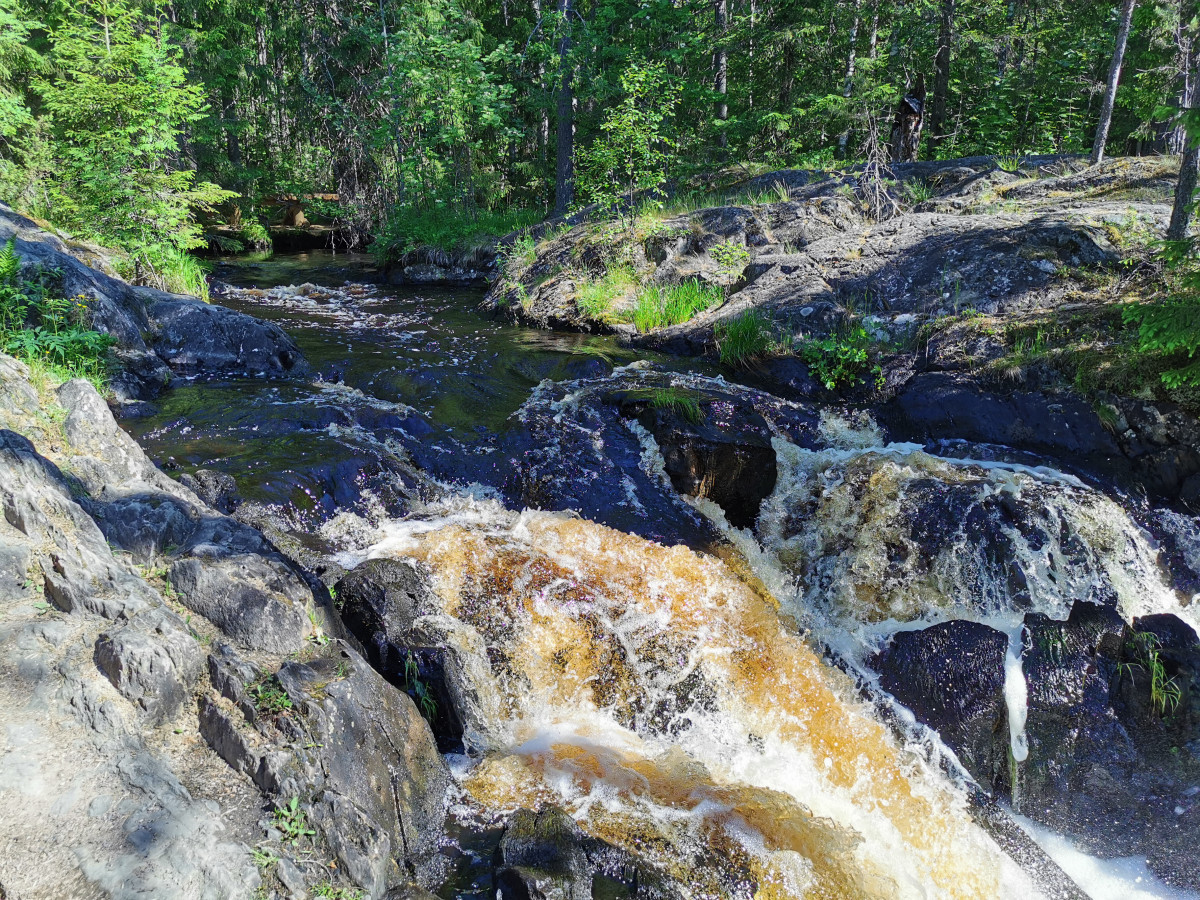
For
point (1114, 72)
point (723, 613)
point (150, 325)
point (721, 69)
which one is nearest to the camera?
point (723, 613)

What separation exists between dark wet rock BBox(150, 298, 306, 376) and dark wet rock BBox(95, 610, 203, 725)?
672cm

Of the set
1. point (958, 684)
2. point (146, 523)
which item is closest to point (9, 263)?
point (146, 523)

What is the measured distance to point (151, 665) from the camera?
304cm

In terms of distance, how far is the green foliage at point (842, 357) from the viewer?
28.8ft

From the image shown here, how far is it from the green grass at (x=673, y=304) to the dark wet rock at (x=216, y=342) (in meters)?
5.13

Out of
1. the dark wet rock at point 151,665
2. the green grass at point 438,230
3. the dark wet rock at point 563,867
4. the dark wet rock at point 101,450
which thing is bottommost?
the dark wet rock at point 563,867

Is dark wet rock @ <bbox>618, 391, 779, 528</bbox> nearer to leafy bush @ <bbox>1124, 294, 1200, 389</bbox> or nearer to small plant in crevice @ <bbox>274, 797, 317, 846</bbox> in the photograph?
leafy bush @ <bbox>1124, 294, 1200, 389</bbox>

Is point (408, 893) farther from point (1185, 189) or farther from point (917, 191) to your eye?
point (917, 191)

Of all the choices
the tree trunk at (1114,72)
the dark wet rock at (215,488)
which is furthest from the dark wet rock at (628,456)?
the tree trunk at (1114,72)

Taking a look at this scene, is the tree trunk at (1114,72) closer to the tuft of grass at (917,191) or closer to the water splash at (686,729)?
the tuft of grass at (917,191)

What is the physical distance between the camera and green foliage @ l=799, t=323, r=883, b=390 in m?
8.78

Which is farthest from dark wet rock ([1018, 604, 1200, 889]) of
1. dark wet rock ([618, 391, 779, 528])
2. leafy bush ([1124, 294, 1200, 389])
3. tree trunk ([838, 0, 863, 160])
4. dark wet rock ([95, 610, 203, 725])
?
tree trunk ([838, 0, 863, 160])

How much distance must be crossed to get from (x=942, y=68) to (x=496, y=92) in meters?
11.4

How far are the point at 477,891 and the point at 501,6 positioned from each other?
29.8 metres
